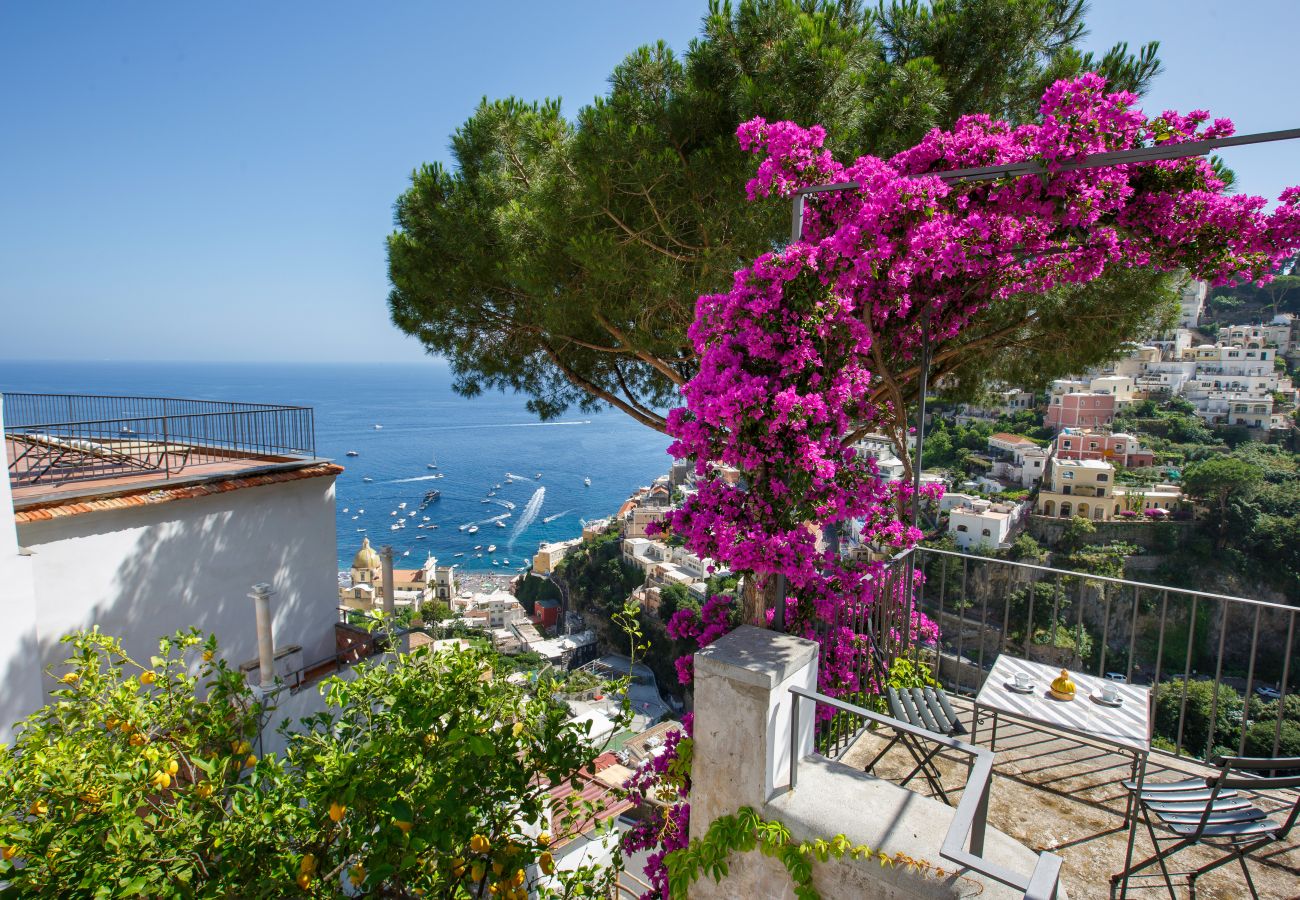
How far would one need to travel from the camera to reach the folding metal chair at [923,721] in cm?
274

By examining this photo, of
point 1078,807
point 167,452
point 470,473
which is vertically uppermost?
point 167,452

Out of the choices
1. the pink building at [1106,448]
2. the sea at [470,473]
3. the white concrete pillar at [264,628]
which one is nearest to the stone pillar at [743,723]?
the white concrete pillar at [264,628]

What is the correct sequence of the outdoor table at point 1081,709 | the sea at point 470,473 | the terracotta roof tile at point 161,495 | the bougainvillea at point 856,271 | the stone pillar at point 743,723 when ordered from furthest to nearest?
1. the sea at point 470,473
2. the terracotta roof tile at point 161,495
3. the bougainvillea at point 856,271
4. the outdoor table at point 1081,709
5. the stone pillar at point 743,723

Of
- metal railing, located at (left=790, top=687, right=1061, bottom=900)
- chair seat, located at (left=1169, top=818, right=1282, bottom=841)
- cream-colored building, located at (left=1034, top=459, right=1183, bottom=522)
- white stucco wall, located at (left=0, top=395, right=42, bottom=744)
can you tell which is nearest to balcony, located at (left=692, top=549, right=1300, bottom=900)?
metal railing, located at (left=790, top=687, right=1061, bottom=900)

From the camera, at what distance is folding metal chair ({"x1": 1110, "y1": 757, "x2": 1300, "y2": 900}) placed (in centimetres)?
204

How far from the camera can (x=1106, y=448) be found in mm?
37250

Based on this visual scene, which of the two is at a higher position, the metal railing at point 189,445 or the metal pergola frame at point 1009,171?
the metal pergola frame at point 1009,171

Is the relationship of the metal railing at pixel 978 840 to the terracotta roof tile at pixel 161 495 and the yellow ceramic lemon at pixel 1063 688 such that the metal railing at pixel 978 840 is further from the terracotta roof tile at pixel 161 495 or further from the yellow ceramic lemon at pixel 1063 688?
the terracotta roof tile at pixel 161 495

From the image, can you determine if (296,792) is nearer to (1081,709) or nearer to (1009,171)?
(1081,709)

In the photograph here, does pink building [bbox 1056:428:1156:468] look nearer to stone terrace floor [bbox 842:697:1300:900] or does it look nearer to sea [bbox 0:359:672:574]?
sea [bbox 0:359:672:574]

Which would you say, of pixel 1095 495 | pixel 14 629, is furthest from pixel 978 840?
pixel 1095 495

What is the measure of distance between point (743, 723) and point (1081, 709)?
1555 mm

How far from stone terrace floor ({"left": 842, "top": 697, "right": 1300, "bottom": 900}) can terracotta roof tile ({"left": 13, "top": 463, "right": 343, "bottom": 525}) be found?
234 inches

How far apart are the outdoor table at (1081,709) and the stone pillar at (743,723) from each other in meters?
0.96
